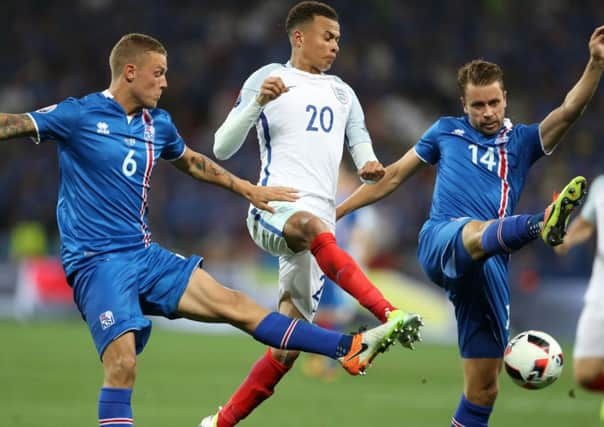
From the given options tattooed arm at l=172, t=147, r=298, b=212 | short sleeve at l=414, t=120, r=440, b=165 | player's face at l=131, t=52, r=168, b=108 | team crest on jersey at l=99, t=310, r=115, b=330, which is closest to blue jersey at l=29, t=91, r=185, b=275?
player's face at l=131, t=52, r=168, b=108

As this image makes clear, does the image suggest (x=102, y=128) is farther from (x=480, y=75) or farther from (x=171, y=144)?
(x=480, y=75)

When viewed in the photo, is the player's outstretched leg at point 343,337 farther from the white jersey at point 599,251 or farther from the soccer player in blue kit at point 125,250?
the white jersey at point 599,251

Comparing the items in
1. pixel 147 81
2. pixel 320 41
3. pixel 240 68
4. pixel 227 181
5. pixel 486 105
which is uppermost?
pixel 240 68

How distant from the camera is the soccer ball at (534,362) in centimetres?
647

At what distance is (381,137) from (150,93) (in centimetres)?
1280

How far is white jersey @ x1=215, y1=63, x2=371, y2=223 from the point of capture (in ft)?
22.5

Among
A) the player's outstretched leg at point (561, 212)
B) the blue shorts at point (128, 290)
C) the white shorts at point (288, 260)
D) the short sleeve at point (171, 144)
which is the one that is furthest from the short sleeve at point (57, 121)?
the player's outstretched leg at point (561, 212)

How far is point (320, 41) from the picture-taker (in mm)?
7023

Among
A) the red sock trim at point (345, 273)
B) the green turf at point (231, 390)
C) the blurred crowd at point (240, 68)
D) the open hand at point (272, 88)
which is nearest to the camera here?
the red sock trim at point (345, 273)

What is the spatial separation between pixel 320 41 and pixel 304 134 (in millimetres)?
608

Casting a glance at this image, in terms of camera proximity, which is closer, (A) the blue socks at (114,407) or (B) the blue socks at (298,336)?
(A) the blue socks at (114,407)

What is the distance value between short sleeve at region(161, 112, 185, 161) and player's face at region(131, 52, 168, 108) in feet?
0.64

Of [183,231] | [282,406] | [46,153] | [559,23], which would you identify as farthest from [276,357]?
[559,23]

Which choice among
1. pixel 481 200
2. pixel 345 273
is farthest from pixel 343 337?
pixel 481 200
